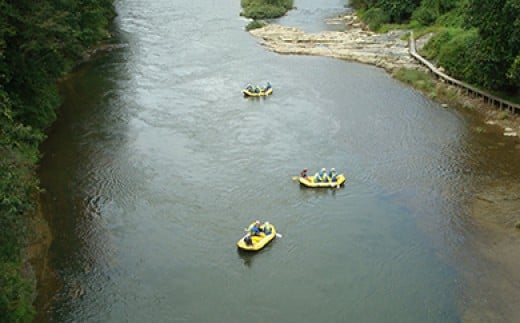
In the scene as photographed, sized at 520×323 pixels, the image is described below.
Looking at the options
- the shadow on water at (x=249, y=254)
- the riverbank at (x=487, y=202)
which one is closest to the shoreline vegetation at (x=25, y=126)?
the shadow on water at (x=249, y=254)

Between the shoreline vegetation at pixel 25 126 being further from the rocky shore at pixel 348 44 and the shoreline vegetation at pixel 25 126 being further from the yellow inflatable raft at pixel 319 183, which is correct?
the rocky shore at pixel 348 44

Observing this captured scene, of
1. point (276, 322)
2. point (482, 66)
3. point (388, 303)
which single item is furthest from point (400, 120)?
point (276, 322)

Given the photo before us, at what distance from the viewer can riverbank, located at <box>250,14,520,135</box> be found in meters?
51.6

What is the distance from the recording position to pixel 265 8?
259 feet

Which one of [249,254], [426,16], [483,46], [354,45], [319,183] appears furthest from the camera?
[426,16]

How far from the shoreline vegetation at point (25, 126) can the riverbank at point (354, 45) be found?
22528 millimetres

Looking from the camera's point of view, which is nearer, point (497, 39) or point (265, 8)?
point (497, 39)

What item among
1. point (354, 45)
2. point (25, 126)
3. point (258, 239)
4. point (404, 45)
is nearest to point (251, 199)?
point (258, 239)

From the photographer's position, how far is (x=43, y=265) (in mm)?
23312

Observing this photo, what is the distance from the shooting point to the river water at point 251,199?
21609 mm

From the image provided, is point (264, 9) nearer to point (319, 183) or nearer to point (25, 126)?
point (25, 126)

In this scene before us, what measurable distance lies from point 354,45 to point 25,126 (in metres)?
36.9

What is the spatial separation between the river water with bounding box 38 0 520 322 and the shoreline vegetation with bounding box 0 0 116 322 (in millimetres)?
1008

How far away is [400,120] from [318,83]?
10.8m
